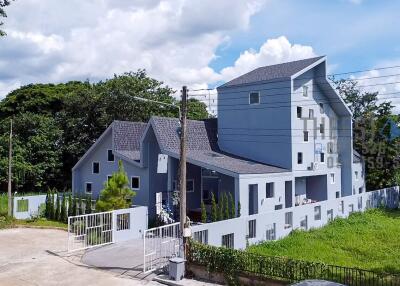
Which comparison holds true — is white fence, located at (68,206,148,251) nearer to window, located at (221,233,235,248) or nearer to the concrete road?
the concrete road

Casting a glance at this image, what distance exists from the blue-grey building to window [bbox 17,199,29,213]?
16.8ft

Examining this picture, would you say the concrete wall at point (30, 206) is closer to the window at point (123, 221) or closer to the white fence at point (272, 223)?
the window at point (123, 221)

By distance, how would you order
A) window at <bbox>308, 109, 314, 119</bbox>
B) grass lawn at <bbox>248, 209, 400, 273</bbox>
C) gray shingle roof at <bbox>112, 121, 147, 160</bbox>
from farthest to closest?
window at <bbox>308, 109, 314, 119</bbox>
gray shingle roof at <bbox>112, 121, 147, 160</bbox>
grass lawn at <bbox>248, 209, 400, 273</bbox>

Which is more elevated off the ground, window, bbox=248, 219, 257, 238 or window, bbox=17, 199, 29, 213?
window, bbox=17, 199, 29, 213

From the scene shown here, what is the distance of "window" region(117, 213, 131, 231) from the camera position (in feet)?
68.9

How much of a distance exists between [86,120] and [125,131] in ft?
42.1

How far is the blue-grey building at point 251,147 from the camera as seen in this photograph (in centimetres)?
2678

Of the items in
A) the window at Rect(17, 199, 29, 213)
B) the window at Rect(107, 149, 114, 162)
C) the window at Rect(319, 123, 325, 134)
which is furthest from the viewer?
the window at Rect(319, 123, 325, 134)

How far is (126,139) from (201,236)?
14.9 m

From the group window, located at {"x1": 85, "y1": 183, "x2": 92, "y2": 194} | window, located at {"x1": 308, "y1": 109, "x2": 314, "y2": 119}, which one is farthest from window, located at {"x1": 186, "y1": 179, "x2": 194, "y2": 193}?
window, located at {"x1": 308, "y1": 109, "x2": 314, "y2": 119}

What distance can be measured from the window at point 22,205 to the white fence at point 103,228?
26.6ft

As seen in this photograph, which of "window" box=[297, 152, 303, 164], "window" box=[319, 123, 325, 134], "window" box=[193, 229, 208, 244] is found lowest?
"window" box=[193, 229, 208, 244]

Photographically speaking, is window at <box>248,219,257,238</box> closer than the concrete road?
No

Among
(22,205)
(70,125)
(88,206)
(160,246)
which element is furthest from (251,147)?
(70,125)
